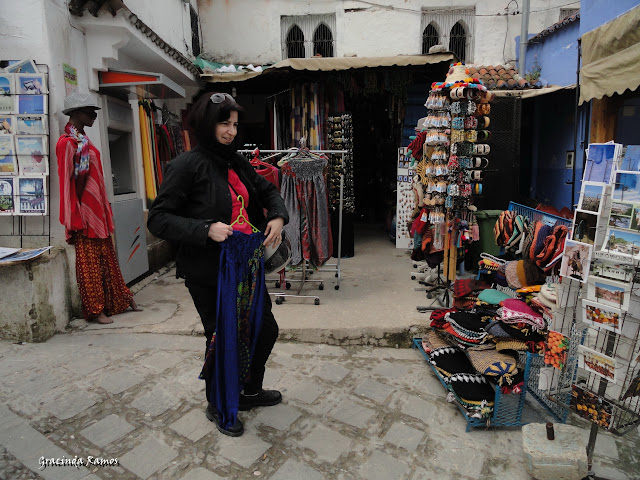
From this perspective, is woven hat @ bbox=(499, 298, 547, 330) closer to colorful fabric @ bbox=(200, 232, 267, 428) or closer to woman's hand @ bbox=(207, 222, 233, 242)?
colorful fabric @ bbox=(200, 232, 267, 428)

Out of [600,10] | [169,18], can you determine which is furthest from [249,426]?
[169,18]

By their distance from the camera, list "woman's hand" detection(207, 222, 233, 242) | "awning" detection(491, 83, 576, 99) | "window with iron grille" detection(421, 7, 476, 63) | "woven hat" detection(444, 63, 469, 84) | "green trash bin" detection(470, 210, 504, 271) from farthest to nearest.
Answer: "window with iron grille" detection(421, 7, 476, 63) < "awning" detection(491, 83, 576, 99) < "green trash bin" detection(470, 210, 504, 271) < "woven hat" detection(444, 63, 469, 84) < "woman's hand" detection(207, 222, 233, 242)

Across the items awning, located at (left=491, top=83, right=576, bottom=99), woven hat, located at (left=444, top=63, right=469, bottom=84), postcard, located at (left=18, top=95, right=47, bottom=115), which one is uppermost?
awning, located at (left=491, top=83, right=576, bottom=99)

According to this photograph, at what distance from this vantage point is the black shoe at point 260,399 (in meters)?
2.85

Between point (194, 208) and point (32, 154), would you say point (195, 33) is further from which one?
point (194, 208)

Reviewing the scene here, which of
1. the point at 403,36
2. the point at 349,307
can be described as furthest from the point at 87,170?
the point at 403,36

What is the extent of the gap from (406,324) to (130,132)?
4185 millimetres

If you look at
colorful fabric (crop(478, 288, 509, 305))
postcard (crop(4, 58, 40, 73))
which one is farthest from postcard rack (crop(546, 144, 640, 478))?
postcard (crop(4, 58, 40, 73))

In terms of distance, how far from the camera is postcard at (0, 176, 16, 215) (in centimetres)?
390

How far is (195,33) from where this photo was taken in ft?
26.6

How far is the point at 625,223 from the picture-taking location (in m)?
2.16

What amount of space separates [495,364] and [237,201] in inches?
76.1

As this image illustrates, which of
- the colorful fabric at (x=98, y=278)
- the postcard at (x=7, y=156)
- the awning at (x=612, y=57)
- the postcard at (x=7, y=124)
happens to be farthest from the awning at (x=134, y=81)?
the awning at (x=612, y=57)

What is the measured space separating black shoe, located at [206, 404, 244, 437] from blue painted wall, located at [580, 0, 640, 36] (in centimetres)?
552
